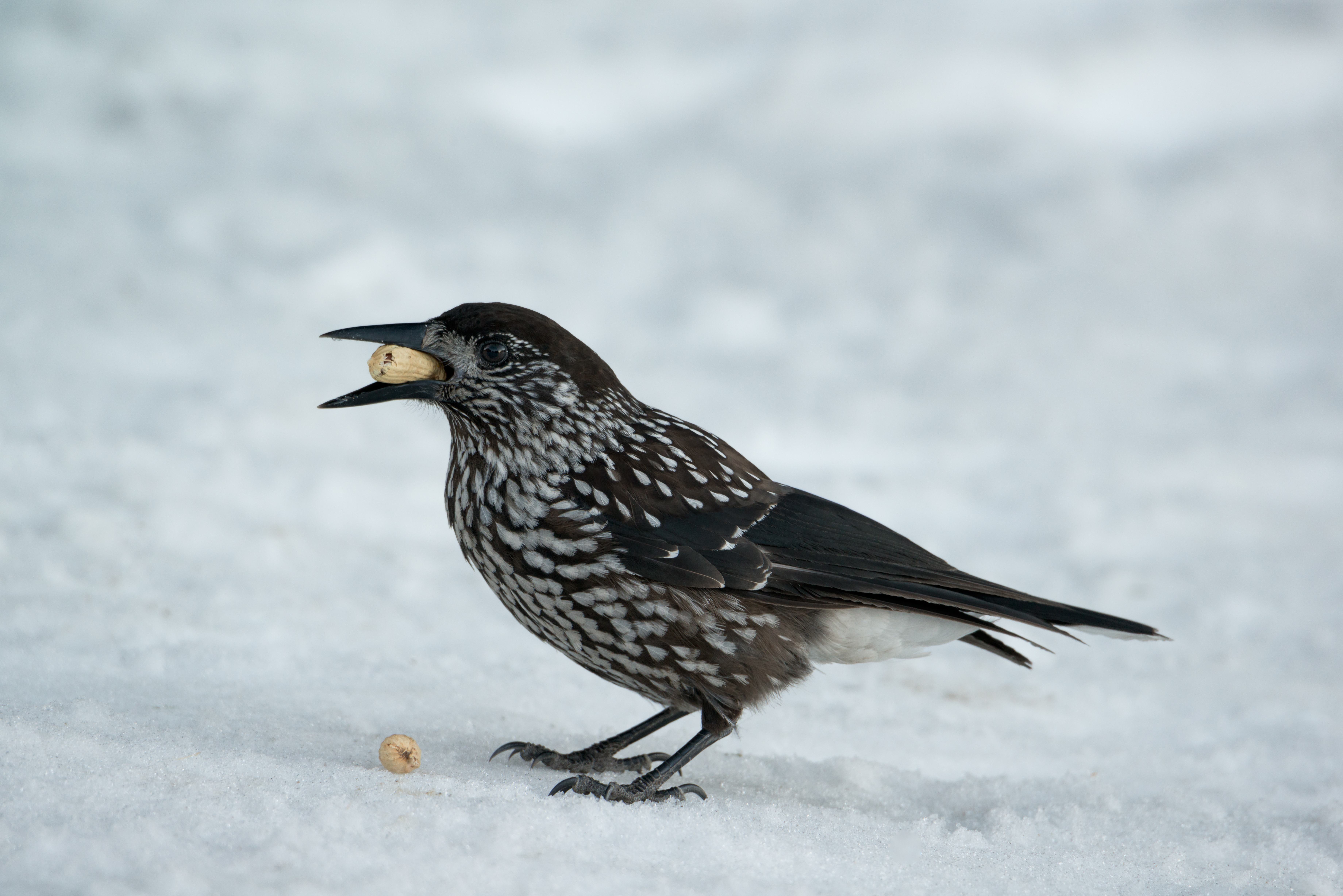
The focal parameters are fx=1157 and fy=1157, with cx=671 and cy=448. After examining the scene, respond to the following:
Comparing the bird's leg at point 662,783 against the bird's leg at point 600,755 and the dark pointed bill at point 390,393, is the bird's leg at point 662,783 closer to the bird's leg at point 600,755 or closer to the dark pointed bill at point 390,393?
the bird's leg at point 600,755

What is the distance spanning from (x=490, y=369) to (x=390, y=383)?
310mm

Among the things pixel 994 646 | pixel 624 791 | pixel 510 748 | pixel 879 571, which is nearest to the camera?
pixel 624 791

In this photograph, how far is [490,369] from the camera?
3.47m

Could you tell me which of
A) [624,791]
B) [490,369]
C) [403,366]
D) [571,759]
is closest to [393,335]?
[403,366]

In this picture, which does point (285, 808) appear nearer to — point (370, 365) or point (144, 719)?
point (144, 719)

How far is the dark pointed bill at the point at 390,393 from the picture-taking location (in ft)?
11.2

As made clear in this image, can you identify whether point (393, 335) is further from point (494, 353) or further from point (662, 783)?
point (662, 783)

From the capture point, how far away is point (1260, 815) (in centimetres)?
339

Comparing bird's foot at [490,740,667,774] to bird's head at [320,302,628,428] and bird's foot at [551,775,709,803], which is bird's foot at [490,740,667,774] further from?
bird's head at [320,302,628,428]

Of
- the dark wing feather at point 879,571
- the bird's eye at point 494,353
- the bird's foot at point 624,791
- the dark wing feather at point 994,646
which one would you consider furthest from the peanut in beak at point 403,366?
the dark wing feather at point 994,646

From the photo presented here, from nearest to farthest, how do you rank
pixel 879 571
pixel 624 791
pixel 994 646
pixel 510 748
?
pixel 624 791, pixel 879 571, pixel 510 748, pixel 994 646

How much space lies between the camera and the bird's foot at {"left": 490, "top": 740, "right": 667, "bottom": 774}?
3432 millimetres

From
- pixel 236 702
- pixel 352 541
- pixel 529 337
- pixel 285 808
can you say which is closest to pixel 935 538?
pixel 352 541

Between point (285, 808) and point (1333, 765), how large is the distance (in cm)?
334
